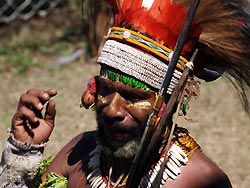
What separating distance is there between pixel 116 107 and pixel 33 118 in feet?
1.40

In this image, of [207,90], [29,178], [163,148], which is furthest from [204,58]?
[207,90]

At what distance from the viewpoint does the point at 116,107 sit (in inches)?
135

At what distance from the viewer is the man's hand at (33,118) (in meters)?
3.65

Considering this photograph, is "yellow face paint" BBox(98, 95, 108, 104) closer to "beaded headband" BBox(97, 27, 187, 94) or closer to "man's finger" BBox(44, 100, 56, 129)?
"beaded headband" BBox(97, 27, 187, 94)

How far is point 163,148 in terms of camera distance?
3.58 meters

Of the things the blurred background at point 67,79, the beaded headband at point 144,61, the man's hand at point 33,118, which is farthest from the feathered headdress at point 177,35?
the blurred background at point 67,79

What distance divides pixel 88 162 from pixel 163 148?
1.36 ft

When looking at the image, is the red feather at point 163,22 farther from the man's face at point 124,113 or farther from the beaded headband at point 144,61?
the man's face at point 124,113

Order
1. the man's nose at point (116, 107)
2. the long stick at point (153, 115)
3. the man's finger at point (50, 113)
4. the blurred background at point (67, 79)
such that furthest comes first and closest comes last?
the blurred background at point (67, 79)
the man's finger at point (50, 113)
the man's nose at point (116, 107)
the long stick at point (153, 115)

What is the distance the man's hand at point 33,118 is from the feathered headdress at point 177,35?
323mm

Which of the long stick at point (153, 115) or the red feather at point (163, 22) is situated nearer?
the long stick at point (153, 115)

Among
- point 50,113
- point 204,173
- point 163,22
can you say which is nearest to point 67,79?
point 50,113

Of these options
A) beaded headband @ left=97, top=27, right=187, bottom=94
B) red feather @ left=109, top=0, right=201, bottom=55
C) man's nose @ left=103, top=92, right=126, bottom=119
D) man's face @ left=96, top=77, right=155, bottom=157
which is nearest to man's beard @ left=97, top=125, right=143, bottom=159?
man's face @ left=96, top=77, right=155, bottom=157

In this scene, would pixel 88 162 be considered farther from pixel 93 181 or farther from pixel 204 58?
pixel 204 58
